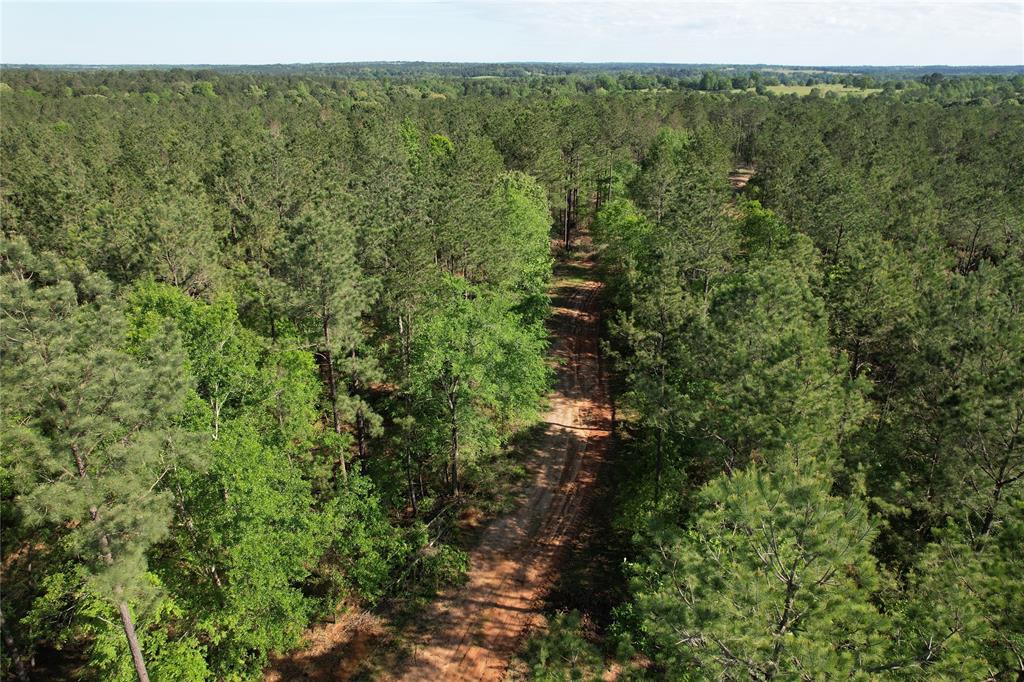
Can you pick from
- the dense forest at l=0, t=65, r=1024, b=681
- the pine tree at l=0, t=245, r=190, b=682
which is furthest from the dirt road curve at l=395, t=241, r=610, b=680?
the pine tree at l=0, t=245, r=190, b=682

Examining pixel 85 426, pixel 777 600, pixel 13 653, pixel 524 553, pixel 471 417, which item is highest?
pixel 85 426

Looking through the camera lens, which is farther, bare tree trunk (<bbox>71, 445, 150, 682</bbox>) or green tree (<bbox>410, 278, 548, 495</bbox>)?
A: green tree (<bbox>410, 278, 548, 495</bbox>)

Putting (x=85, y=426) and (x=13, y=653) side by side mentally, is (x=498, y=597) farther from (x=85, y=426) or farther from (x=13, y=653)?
(x=85, y=426)

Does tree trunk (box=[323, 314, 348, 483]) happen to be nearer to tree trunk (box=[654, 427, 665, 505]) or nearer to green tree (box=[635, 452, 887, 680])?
tree trunk (box=[654, 427, 665, 505])

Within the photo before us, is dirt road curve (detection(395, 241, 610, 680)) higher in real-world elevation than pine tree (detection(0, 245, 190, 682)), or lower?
lower

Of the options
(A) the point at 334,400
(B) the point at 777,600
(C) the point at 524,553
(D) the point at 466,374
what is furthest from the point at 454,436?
(B) the point at 777,600

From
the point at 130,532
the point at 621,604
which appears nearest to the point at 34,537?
the point at 130,532
